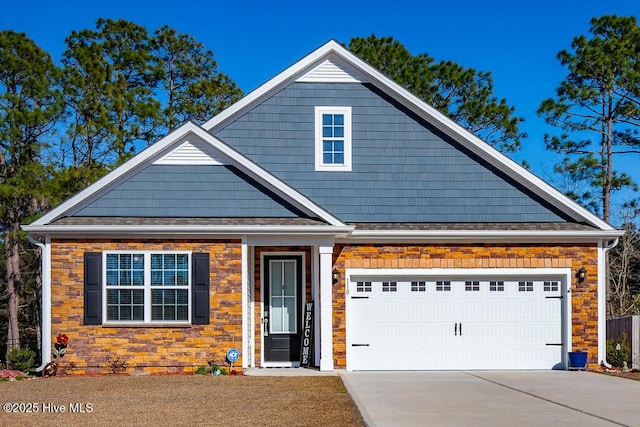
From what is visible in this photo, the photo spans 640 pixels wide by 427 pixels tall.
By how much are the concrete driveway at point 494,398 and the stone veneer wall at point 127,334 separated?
2575 millimetres

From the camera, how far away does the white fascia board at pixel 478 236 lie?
18.9 metres

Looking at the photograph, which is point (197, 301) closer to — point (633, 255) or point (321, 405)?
point (321, 405)

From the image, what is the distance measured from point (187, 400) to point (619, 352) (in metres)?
10.9

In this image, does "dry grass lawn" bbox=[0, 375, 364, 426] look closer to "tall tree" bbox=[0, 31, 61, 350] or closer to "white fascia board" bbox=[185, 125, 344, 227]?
"white fascia board" bbox=[185, 125, 344, 227]

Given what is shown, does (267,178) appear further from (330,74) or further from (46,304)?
(46,304)

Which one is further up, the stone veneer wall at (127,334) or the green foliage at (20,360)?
the stone veneer wall at (127,334)

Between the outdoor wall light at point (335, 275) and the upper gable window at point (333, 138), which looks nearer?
the outdoor wall light at point (335, 275)

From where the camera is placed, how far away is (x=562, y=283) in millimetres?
19391

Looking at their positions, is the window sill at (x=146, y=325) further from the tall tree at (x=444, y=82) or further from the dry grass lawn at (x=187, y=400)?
the tall tree at (x=444, y=82)

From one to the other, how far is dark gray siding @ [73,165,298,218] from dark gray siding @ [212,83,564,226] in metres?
1.39

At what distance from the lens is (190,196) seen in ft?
60.6

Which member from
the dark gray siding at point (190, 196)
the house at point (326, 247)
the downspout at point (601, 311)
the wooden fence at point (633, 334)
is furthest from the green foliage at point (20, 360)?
the wooden fence at point (633, 334)

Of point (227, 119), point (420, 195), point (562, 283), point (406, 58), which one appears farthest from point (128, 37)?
point (562, 283)

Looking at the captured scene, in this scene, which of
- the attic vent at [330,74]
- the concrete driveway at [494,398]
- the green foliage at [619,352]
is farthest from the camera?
the attic vent at [330,74]
